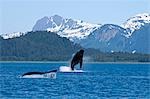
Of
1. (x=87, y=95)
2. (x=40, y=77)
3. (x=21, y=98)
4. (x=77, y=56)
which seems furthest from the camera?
(x=77, y=56)

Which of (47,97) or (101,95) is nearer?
(47,97)

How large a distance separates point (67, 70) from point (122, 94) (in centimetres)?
3827

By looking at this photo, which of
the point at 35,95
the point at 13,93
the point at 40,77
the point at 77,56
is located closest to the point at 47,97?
the point at 35,95

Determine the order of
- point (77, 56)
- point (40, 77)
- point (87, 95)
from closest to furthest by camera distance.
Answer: point (87, 95) → point (40, 77) → point (77, 56)

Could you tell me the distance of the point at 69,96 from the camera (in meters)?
36.9

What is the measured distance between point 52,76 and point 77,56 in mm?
11998

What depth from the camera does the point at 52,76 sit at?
62562 millimetres

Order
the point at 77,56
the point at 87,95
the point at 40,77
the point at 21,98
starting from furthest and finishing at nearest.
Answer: the point at 77,56
the point at 40,77
the point at 87,95
the point at 21,98

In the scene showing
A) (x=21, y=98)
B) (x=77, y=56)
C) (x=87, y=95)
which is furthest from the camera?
(x=77, y=56)

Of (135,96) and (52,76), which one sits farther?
(52,76)

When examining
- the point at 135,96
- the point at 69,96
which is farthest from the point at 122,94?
the point at 69,96

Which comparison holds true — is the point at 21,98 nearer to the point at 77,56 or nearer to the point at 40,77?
the point at 40,77

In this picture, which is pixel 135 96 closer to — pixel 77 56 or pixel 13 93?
pixel 13 93

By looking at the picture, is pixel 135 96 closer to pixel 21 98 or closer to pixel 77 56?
pixel 21 98
